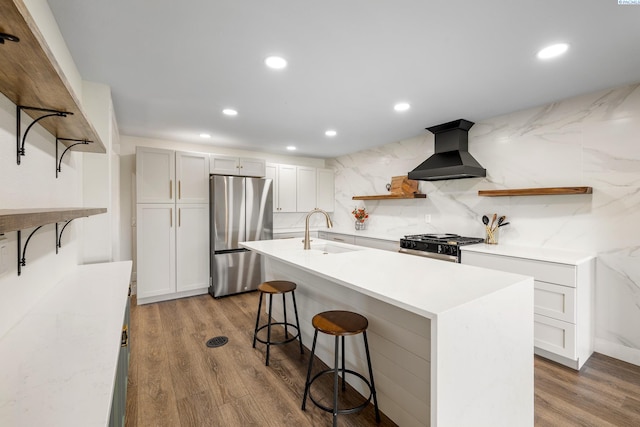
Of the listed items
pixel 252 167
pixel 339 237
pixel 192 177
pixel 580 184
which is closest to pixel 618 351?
pixel 580 184

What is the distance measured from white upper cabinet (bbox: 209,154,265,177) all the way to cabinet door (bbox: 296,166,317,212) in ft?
3.05

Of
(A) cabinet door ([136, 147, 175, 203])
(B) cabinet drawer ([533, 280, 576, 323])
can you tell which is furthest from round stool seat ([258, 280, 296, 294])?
(A) cabinet door ([136, 147, 175, 203])

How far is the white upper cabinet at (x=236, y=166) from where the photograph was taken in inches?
170

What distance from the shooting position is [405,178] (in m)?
4.36

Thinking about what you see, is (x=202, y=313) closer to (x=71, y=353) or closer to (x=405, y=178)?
(x=71, y=353)

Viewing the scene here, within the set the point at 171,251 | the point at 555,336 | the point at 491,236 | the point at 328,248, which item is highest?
the point at 491,236

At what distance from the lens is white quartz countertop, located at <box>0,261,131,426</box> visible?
0.71m

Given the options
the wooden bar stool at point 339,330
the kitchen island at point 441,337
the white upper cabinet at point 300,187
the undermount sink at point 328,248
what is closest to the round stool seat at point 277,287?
the kitchen island at point 441,337

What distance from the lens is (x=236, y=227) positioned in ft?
14.1

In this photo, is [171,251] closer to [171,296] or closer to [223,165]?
[171,296]

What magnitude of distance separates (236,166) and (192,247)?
1.36 metres

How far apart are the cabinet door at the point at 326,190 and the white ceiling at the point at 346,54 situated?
2.51m

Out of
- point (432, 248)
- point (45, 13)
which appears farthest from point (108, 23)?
point (432, 248)

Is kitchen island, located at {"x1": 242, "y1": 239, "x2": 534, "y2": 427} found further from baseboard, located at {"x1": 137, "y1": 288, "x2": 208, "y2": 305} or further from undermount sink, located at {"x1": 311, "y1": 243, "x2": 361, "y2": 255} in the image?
baseboard, located at {"x1": 137, "y1": 288, "x2": 208, "y2": 305}
